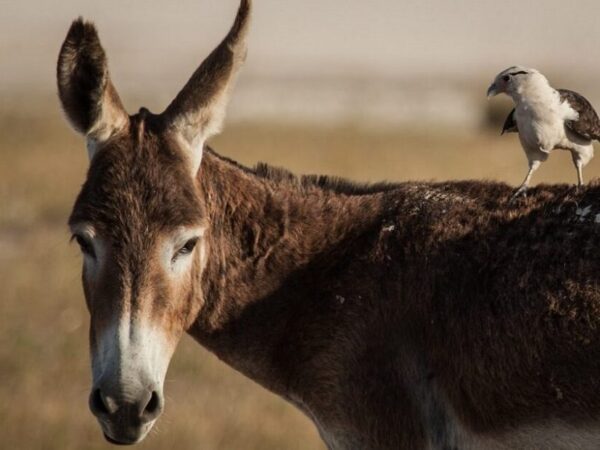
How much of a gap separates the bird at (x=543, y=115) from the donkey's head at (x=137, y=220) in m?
1.57

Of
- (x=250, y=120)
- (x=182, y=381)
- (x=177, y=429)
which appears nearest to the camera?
(x=177, y=429)

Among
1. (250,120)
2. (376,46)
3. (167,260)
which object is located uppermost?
(376,46)

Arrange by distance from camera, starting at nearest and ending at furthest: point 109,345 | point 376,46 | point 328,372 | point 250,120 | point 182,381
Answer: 1. point 109,345
2. point 328,372
3. point 182,381
4. point 250,120
5. point 376,46

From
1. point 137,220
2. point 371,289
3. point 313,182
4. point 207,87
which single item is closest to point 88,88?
point 207,87

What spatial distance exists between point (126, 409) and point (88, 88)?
73.5 inches

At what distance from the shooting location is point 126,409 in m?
6.38

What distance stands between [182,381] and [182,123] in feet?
24.2

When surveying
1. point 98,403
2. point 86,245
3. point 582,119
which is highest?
point 582,119

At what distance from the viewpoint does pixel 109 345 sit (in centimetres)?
648

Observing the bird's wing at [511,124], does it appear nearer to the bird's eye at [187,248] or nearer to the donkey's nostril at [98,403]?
the bird's eye at [187,248]

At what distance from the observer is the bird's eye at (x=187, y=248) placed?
682cm

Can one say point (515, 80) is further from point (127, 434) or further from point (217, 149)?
point (217, 149)

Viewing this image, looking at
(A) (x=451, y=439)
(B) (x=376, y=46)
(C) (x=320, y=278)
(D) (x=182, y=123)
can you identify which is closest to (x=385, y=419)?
(A) (x=451, y=439)

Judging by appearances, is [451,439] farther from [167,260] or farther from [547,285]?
[167,260]
